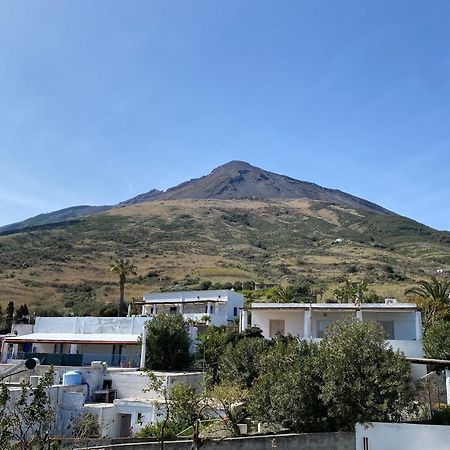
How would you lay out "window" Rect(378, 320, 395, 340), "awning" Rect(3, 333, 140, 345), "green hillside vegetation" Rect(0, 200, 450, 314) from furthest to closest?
"green hillside vegetation" Rect(0, 200, 450, 314) < "awning" Rect(3, 333, 140, 345) < "window" Rect(378, 320, 395, 340)

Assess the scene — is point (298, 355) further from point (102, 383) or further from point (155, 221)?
point (155, 221)

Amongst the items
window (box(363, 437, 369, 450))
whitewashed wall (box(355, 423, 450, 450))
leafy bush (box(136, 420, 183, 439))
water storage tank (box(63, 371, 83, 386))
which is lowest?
leafy bush (box(136, 420, 183, 439))

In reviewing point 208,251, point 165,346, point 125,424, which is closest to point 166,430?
point 125,424

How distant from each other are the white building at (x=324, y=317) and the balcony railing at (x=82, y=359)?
9126mm

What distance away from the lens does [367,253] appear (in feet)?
364

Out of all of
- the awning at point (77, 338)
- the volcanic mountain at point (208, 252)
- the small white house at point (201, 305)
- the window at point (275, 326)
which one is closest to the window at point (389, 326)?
the window at point (275, 326)

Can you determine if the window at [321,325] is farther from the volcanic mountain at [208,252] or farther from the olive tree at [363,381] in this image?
the volcanic mountain at [208,252]

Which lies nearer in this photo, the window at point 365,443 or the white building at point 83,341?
the window at point 365,443

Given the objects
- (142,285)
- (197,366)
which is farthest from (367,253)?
(197,366)

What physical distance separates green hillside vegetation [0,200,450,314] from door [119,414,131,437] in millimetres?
42457

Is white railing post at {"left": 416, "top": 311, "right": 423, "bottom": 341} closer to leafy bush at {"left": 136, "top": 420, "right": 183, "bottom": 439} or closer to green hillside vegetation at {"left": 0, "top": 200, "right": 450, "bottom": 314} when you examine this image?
leafy bush at {"left": 136, "top": 420, "right": 183, "bottom": 439}

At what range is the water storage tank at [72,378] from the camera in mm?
30984

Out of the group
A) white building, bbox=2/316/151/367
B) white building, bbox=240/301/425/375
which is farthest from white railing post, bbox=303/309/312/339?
white building, bbox=2/316/151/367

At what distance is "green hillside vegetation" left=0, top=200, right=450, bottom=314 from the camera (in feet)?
272
